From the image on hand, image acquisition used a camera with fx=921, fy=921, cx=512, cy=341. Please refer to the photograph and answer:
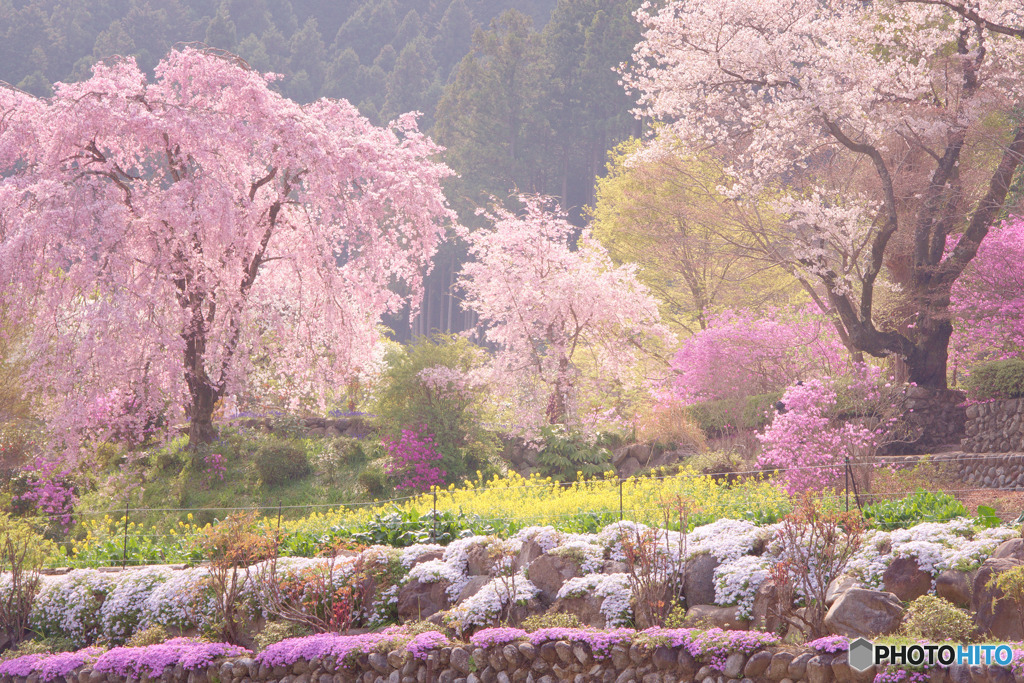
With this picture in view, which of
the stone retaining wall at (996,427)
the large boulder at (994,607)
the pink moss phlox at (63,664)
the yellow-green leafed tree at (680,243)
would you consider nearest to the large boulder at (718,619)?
the large boulder at (994,607)

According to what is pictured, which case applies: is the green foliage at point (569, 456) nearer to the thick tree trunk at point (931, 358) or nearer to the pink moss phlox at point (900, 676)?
the thick tree trunk at point (931, 358)

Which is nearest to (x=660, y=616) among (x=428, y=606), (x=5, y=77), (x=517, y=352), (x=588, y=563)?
(x=588, y=563)

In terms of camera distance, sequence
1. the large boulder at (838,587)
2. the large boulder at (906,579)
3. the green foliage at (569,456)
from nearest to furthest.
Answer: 1. the large boulder at (838,587)
2. the large boulder at (906,579)
3. the green foliage at (569,456)

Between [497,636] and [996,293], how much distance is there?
40.3 ft

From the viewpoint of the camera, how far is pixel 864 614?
6.51 m

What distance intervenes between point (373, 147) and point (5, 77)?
48.3 metres

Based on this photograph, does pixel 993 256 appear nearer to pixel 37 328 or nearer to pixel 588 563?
pixel 588 563

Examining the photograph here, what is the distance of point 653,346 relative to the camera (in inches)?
894

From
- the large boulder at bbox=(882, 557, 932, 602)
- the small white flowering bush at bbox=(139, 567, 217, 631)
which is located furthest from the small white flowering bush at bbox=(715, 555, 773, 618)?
the small white flowering bush at bbox=(139, 567, 217, 631)

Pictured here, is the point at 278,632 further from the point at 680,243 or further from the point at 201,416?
the point at 680,243

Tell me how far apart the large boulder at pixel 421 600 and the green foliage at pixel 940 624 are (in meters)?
4.25

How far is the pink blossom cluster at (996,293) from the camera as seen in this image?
51.5ft

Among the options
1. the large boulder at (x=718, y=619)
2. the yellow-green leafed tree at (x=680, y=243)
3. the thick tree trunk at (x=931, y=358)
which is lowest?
the large boulder at (x=718, y=619)

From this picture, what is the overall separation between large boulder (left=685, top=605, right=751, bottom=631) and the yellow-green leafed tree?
1331 cm
